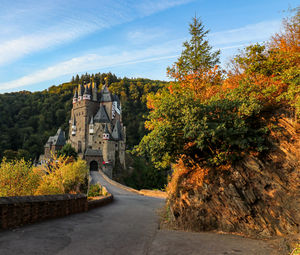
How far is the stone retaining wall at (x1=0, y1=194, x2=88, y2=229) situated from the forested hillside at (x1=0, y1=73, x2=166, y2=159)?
8782 centimetres

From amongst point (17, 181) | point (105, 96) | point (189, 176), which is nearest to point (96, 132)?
point (105, 96)

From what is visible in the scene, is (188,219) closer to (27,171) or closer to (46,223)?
(46,223)

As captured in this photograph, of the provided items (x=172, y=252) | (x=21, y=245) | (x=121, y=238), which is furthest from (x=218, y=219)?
(x=21, y=245)

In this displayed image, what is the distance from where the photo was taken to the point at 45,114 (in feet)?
412

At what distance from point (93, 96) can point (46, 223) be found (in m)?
79.1

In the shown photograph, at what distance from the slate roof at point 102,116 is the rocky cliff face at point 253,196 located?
70.0 metres

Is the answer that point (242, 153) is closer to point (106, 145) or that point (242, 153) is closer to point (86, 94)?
point (106, 145)

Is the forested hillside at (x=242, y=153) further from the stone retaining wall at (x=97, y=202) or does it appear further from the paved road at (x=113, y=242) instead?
the stone retaining wall at (x=97, y=202)

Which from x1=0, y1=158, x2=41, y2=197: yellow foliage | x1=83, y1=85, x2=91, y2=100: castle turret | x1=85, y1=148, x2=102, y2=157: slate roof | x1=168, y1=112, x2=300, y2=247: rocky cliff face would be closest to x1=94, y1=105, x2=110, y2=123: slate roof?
x1=83, y1=85, x2=91, y2=100: castle turret

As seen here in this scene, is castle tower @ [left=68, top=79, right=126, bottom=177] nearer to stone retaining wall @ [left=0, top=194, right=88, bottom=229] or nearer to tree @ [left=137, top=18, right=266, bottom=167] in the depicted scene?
stone retaining wall @ [left=0, top=194, right=88, bottom=229]

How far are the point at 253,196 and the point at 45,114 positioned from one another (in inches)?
5258

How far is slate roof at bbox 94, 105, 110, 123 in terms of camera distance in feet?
253

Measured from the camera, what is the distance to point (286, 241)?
6168mm

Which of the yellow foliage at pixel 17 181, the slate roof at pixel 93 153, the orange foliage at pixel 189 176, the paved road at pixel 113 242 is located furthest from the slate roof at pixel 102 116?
the paved road at pixel 113 242
